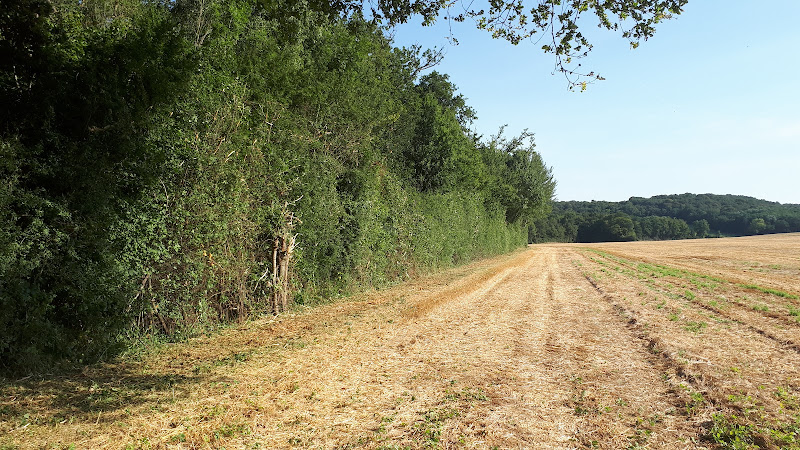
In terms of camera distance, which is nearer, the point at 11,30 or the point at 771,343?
the point at 11,30

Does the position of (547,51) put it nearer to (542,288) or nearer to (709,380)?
(709,380)

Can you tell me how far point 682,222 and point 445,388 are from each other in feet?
320

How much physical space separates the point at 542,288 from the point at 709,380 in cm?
902

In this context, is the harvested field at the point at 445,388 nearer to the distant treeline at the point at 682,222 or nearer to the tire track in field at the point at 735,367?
the tire track in field at the point at 735,367

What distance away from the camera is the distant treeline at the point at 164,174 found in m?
5.06

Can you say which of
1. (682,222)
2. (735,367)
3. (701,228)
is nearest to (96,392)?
(735,367)

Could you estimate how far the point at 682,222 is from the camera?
85688mm

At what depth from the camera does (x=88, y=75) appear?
5.50m

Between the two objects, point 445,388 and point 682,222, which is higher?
point 682,222

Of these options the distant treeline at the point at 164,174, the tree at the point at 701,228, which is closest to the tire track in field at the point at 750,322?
the distant treeline at the point at 164,174

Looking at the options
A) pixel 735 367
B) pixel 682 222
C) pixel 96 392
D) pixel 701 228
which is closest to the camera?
pixel 96 392

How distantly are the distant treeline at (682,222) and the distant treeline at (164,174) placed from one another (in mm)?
71434

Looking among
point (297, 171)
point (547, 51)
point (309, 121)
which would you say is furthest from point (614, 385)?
point (309, 121)

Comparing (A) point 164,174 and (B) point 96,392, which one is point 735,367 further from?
(A) point 164,174
